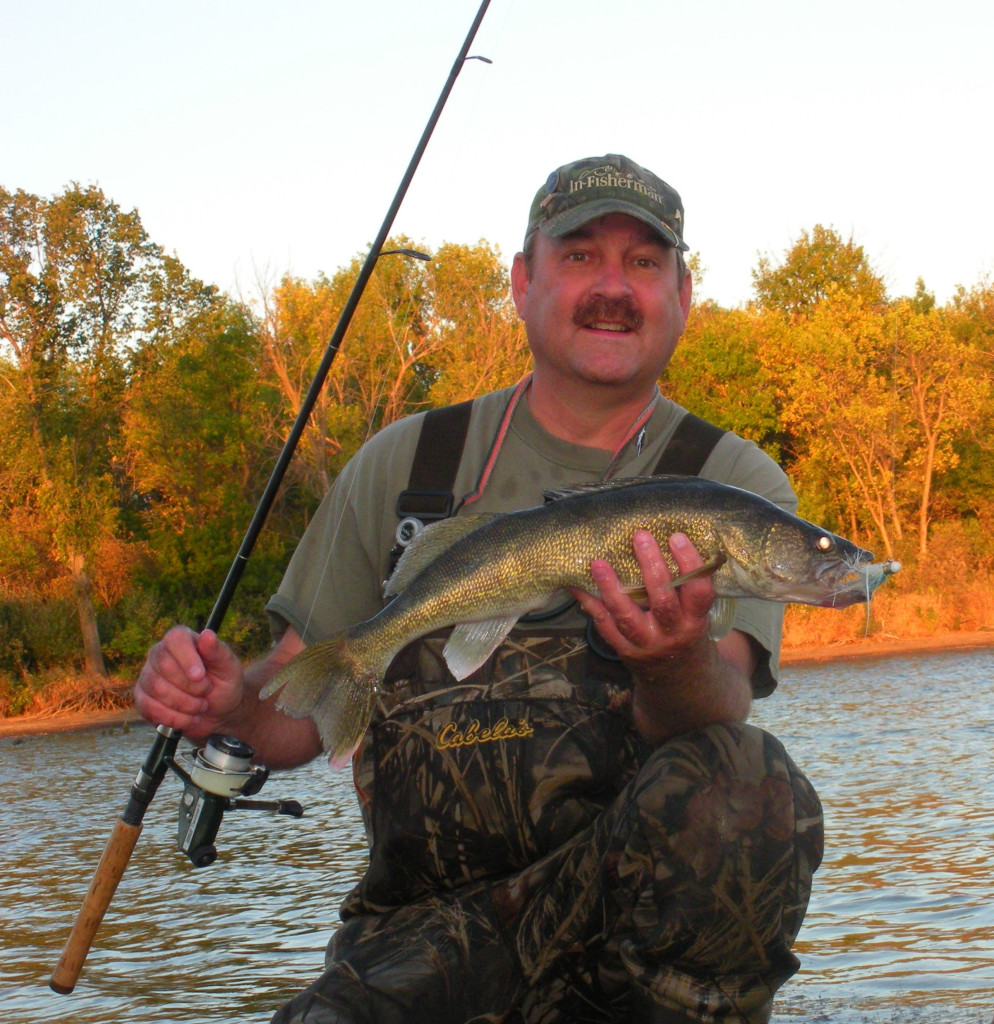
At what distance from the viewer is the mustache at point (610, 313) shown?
10.9 ft

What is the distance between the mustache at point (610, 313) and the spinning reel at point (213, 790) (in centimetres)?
141

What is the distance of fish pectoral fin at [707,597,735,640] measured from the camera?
267cm

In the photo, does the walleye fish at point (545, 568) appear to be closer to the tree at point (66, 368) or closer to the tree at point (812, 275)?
the tree at point (66, 368)

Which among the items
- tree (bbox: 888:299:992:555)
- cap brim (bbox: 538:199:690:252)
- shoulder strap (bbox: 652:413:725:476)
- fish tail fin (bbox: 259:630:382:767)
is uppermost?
tree (bbox: 888:299:992:555)

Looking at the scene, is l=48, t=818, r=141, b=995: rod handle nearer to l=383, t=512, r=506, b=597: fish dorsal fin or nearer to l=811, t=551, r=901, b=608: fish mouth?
l=383, t=512, r=506, b=597: fish dorsal fin

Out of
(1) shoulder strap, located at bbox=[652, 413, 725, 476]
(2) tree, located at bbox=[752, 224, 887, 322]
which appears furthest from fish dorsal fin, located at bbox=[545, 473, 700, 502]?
(2) tree, located at bbox=[752, 224, 887, 322]

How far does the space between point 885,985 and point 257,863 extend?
3.95m

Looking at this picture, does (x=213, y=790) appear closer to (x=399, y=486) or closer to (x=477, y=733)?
(x=477, y=733)

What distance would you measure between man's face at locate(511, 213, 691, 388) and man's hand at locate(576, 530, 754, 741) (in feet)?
2.89

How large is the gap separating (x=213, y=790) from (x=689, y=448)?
1497 mm

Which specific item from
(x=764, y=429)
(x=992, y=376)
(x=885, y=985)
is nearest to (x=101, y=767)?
(x=885, y=985)

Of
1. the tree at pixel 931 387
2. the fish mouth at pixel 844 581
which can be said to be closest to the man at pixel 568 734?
the fish mouth at pixel 844 581

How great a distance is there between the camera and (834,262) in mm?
41219

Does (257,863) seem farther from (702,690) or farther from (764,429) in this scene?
(764,429)
